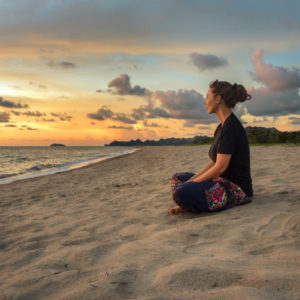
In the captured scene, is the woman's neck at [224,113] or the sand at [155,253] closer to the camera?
the sand at [155,253]

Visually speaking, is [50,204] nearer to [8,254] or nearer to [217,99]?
[8,254]

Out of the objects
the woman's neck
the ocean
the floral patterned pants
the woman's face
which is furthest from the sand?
the ocean

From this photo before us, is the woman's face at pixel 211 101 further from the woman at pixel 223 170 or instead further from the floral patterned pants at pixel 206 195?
the floral patterned pants at pixel 206 195

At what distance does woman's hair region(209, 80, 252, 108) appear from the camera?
3.76 metres

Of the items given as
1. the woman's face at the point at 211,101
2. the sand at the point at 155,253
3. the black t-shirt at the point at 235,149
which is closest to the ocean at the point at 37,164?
the sand at the point at 155,253

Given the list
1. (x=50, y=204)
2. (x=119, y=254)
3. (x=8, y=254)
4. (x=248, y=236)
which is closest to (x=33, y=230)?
(x=8, y=254)

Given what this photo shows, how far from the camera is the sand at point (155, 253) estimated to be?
72.6 inches

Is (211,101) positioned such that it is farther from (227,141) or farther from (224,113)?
(227,141)

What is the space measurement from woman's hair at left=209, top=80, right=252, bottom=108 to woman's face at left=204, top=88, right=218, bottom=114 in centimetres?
5

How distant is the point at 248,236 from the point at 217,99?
1.91 m

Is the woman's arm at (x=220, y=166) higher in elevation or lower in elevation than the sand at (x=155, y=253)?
higher

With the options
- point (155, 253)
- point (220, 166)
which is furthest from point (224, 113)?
point (155, 253)

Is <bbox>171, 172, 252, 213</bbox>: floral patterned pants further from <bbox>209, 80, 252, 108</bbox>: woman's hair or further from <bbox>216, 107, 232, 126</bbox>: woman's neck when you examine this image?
<bbox>209, 80, 252, 108</bbox>: woman's hair

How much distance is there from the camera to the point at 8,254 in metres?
2.90
